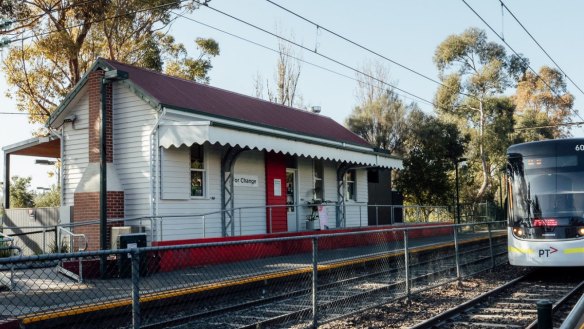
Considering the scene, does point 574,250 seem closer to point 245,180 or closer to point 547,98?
point 245,180

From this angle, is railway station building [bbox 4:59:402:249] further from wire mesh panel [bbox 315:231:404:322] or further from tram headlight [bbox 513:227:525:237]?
tram headlight [bbox 513:227:525:237]

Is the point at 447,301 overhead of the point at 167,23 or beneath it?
beneath

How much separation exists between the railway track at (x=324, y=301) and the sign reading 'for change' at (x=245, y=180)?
19.5ft

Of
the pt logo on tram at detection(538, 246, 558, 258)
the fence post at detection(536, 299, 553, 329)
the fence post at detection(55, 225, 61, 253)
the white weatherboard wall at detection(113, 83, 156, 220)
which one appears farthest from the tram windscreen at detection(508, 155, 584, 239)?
the fence post at detection(55, 225, 61, 253)

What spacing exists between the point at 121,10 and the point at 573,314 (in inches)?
1069

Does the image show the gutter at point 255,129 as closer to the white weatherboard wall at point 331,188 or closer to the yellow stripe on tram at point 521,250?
the white weatherboard wall at point 331,188

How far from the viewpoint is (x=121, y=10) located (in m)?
27.5

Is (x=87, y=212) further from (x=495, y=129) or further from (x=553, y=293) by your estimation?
(x=495, y=129)

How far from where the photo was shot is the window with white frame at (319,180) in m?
22.2

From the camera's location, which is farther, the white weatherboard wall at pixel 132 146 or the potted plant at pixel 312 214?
the potted plant at pixel 312 214

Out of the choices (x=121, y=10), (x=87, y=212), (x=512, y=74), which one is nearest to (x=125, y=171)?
(x=87, y=212)

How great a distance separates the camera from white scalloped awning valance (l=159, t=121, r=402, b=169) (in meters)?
14.8

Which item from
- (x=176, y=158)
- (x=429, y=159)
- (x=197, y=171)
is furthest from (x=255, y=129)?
(x=429, y=159)

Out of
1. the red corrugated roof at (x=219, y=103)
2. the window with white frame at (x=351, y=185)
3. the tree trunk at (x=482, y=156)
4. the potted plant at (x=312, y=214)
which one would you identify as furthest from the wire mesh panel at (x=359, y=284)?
the tree trunk at (x=482, y=156)
